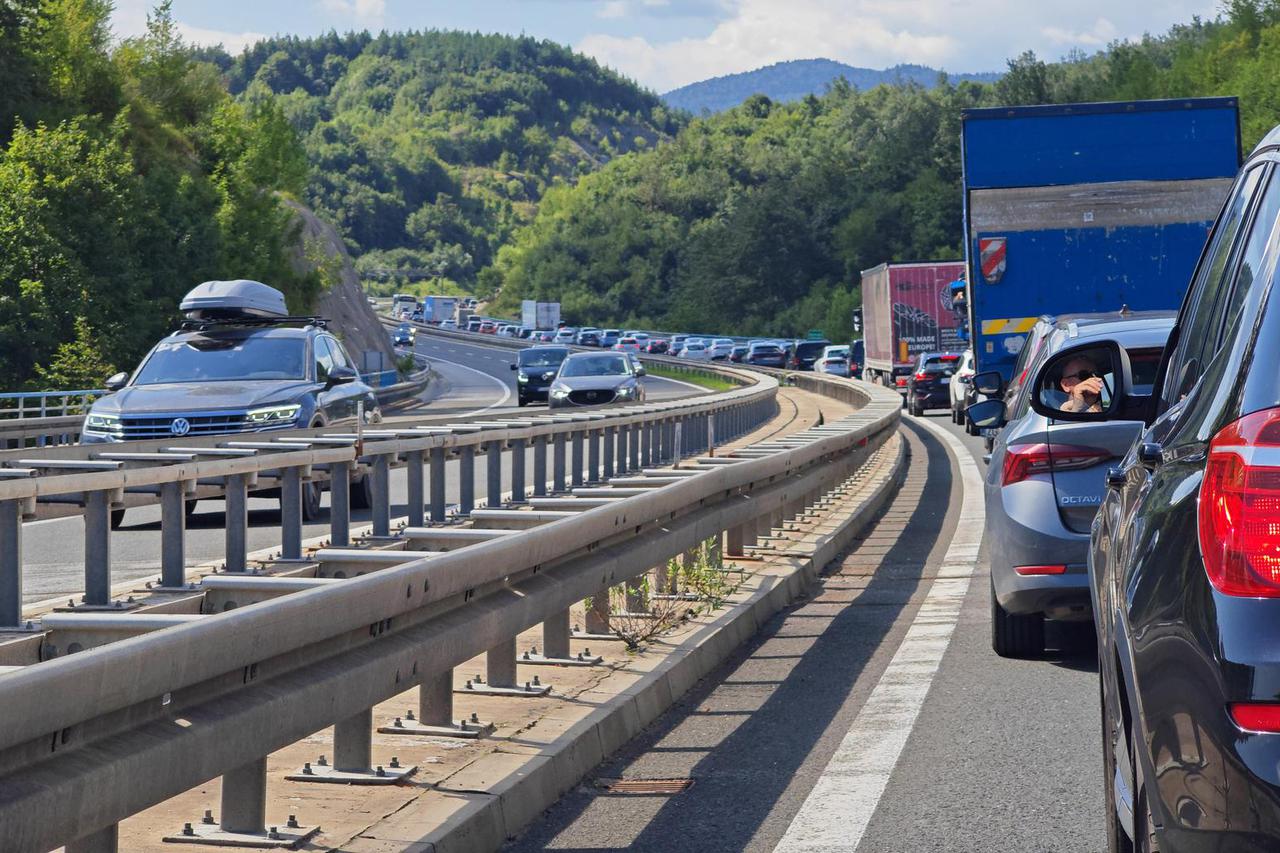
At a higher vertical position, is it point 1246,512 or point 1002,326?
point 1002,326

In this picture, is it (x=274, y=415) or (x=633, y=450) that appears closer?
(x=274, y=415)

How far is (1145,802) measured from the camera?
369cm

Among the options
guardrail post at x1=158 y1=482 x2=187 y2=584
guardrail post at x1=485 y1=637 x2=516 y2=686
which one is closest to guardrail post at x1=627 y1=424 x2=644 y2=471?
guardrail post at x1=158 y1=482 x2=187 y2=584

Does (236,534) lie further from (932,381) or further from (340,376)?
(932,381)

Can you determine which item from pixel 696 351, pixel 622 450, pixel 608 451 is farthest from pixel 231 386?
pixel 696 351

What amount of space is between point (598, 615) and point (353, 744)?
3.09m

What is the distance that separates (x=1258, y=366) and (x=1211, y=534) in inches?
11.1

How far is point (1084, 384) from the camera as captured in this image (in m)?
8.98

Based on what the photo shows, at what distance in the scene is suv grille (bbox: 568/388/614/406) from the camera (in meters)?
36.1

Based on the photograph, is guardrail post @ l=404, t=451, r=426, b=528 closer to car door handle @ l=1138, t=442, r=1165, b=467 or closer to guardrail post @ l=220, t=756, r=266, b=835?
guardrail post @ l=220, t=756, r=266, b=835

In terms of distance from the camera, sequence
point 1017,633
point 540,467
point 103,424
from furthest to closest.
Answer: point 540,467 → point 103,424 → point 1017,633

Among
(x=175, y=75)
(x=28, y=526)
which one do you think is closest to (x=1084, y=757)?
(x=28, y=526)

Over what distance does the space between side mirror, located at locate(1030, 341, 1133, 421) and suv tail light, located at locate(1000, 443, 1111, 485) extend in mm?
191

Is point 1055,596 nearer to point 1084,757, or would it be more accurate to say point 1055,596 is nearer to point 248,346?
point 1084,757
